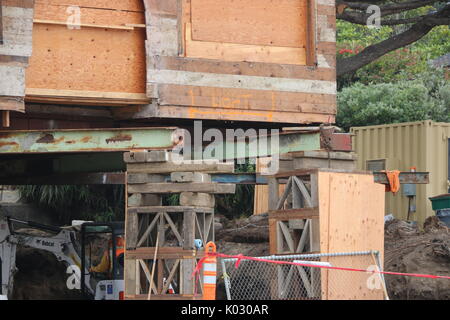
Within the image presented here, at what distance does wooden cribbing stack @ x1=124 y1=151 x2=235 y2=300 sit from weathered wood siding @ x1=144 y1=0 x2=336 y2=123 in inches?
34.7

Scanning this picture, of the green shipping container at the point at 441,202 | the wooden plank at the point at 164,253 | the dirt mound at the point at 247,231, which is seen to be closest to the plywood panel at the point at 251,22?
the wooden plank at the point at 164,253

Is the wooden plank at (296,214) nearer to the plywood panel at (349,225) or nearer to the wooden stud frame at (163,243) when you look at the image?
the plywood panel at (349,225)

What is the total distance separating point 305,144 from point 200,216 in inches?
87.0

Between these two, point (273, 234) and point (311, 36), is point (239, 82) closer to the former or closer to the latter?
point (311, 36)

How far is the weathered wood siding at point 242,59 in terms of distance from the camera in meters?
14.1

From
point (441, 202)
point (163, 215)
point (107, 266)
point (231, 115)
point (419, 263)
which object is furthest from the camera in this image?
point (107, 266)

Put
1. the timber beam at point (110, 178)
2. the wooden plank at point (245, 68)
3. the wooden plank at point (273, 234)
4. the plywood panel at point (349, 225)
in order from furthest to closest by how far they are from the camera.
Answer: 1. the timber beam at point (110, 178)
2. the wooden plank at point (273, 234)
3. the plywood panel at point (349, 225)
4. the wooden plank at point (245, 68)

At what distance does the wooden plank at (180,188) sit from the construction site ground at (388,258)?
4.23 m

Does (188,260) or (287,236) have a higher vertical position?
(287,236)

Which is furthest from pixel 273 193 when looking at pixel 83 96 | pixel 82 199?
pixel 82 199

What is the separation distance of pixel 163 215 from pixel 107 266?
314 inches

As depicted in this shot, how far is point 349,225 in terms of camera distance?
49.0 feet

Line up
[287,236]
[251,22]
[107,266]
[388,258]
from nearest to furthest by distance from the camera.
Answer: [251,22] < [287,236] < [388,258] < [107,266]

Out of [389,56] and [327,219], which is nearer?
[327,219]
